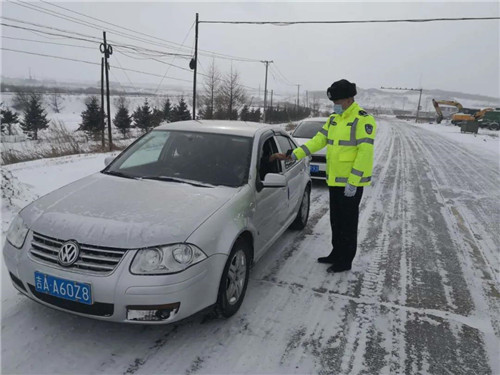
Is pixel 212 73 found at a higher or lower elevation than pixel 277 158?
higher

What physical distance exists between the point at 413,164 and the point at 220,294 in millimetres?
11402

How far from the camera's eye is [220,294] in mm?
2830

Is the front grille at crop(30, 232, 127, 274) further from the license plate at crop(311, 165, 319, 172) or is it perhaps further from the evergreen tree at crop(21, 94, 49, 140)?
the evergreen tree at crop(21, 94, 49, 140)

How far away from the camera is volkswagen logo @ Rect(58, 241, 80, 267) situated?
2430 mm

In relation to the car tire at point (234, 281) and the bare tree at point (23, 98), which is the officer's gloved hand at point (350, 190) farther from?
the bare tree at point (23, 98)

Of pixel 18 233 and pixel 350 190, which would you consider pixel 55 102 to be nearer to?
pixel 18 233

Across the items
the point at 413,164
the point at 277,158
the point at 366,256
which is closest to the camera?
the point at 277,158

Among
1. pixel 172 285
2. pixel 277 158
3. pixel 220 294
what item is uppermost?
pixel 277 158

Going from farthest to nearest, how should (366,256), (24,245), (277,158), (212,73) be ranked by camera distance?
(212,73) < (366,256) < (277,158) < (24,245)

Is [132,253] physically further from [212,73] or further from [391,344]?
[212,73]

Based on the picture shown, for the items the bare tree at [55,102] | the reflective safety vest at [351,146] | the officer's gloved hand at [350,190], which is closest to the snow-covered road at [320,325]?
the officer's gloved hand at [350,190]

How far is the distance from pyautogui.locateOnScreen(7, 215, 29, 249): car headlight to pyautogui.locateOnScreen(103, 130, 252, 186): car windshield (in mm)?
1060

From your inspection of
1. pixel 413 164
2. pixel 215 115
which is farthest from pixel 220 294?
pixel 215 115

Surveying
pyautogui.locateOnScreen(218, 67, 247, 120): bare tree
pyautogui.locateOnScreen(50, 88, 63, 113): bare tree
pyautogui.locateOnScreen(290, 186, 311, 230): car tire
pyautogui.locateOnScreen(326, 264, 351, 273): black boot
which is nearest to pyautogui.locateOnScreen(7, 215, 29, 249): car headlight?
pyautogui.locateOnScreen(326, 264, 351, 273): black boot
